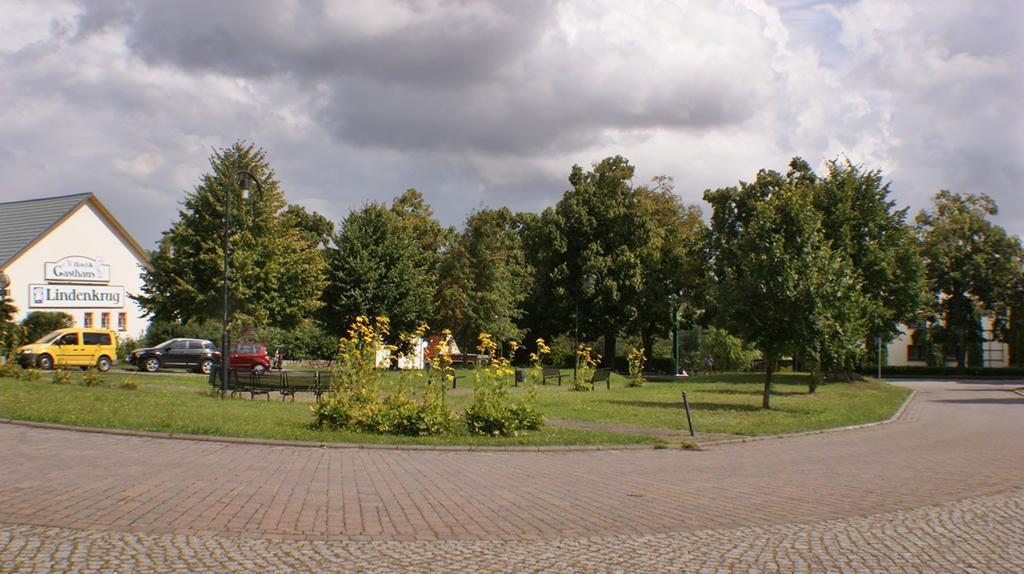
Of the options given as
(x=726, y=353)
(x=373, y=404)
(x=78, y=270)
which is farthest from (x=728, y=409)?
(x=78, y=270)

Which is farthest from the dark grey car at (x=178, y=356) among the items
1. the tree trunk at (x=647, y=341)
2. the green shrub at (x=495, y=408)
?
the tree trunk at (x=647, y=341)

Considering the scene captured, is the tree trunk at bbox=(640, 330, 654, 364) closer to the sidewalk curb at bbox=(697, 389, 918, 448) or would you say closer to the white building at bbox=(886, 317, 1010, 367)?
the white building at bbox=(886, 317, 1010, 367)

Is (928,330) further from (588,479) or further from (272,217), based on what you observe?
(588,479)

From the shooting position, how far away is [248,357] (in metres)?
37.0

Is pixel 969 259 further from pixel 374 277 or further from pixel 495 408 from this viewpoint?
pixel 495 408

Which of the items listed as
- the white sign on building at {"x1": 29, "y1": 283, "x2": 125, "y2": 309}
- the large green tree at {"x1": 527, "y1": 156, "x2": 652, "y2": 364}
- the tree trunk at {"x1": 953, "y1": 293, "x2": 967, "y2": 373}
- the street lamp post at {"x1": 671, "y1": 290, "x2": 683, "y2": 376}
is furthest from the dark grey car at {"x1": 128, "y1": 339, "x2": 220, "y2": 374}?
the tree trunk at {"x1": 953, "y1": 293, "x2": 967, "y2": 373}

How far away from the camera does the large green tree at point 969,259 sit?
61938 millimetres

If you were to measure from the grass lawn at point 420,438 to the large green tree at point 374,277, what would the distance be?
14834 millimetres

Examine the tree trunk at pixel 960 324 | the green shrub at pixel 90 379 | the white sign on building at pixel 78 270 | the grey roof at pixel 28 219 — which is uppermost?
the grey roof at pixel 28 219

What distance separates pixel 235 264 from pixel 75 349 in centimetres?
996

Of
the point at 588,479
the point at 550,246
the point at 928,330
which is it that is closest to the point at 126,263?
the point at 550,246

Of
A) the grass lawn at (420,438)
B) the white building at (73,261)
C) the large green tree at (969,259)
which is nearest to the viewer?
the grass lawn at (420,438)

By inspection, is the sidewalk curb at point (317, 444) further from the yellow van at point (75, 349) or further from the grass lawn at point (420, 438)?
the yellow van at point (75, 349)

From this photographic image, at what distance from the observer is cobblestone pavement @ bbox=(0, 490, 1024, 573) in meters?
5.71
